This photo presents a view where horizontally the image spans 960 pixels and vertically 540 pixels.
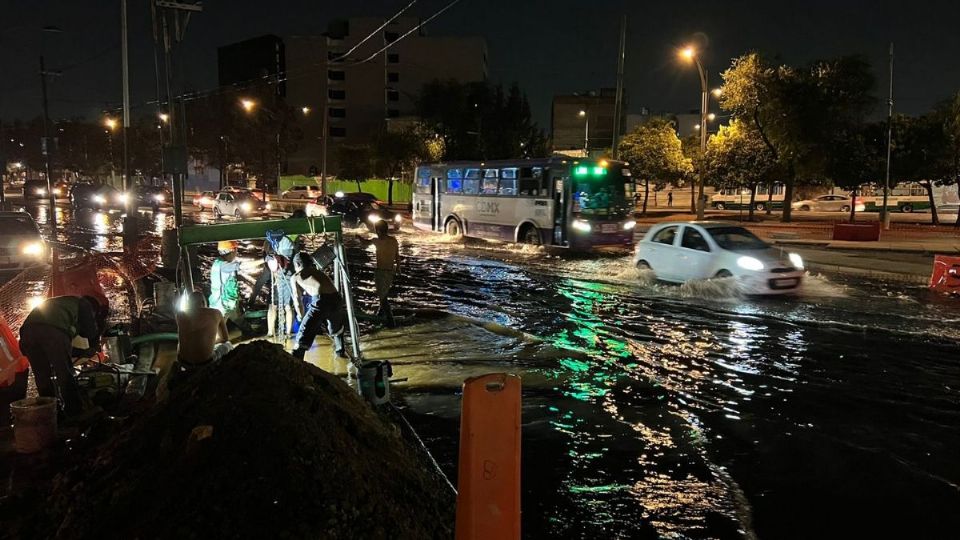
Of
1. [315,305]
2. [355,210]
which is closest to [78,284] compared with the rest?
[315,305]

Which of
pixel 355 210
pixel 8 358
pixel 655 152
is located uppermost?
pixel 655 152

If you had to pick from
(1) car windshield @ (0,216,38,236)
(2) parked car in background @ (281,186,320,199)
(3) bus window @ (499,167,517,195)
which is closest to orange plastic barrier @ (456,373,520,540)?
(1) car windshield @ (0,216,38,236)

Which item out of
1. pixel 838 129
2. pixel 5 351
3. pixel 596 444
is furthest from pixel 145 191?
pixel 596 444

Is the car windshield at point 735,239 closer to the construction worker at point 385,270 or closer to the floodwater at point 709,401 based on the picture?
the floodwater at point 709,401

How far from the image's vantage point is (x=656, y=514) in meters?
5.10

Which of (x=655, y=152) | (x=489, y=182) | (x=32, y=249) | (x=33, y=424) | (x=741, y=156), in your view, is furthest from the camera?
(x=655, y=152)

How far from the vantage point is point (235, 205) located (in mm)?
40781

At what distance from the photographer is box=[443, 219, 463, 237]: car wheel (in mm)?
26797

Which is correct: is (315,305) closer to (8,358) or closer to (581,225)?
(8,358)

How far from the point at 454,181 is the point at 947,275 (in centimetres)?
1615

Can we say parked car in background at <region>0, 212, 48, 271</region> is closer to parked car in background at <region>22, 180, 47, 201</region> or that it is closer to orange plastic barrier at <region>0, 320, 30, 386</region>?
orange plastic barrier at <region>0, 320, 30, 386</region>

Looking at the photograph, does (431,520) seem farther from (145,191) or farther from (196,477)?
(145,191)

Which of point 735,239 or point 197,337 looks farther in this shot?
point 735,239

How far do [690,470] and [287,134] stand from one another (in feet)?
215
